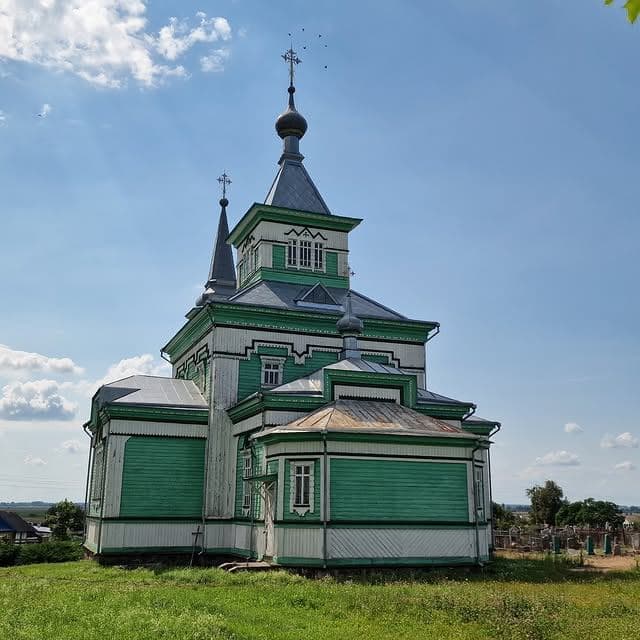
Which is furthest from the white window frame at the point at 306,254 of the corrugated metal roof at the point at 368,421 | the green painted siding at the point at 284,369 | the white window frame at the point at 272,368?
the corrugated metal roof at the point at 368,421

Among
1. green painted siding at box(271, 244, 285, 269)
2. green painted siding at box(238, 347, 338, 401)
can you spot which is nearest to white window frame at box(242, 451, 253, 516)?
green painted siding at box(238, 347, 338, 401)

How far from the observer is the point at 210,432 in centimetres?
2116

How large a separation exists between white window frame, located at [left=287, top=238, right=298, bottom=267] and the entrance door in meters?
9.32

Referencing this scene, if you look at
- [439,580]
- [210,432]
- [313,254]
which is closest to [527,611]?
[439,580]

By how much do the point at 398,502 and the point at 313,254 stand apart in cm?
1116

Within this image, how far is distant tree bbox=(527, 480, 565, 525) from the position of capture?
50281 millimetres

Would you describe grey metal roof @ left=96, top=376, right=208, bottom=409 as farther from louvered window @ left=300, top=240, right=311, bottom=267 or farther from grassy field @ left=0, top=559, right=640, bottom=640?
grassy field @ left=0, top=559, right=640, bottom=640

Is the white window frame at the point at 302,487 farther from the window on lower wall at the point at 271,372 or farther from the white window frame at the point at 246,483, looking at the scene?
the window on lower wall at the point at 271,372

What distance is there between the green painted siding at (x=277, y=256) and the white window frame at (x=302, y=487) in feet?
31.4

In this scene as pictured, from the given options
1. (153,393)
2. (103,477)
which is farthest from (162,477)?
(153,393)

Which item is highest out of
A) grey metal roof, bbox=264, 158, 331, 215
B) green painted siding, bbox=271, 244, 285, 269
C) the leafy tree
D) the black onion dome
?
the black onion dome

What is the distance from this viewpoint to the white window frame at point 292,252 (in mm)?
25172

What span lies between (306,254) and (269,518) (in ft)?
34.4

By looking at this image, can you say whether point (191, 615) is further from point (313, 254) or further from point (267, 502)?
point (313, 254)
